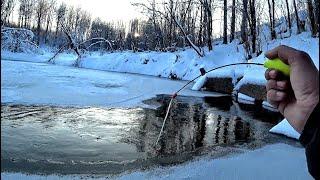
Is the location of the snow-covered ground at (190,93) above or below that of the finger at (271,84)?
below

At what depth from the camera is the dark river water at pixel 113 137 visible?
15.0 ft

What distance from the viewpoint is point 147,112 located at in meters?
8.82

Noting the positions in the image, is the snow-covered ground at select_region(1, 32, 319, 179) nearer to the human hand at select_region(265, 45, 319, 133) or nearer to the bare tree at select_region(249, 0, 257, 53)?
the bare tree at select_region(249, 0, 257, 53)

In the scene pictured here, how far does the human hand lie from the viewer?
1213mm

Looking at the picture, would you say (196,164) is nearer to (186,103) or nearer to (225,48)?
(186,103)

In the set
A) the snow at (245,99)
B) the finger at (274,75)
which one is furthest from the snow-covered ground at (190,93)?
the finger at (274,75)

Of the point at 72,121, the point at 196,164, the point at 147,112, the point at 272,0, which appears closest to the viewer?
the point at 196,164

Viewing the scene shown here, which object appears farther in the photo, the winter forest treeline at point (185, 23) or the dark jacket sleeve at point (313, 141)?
the winter forest treeline at point (185, 23)

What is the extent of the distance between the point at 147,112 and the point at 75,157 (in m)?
4.11

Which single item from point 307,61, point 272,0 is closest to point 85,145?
point 307,61

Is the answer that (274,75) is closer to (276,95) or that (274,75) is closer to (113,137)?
(276,95)

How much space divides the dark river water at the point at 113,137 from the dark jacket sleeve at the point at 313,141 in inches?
132

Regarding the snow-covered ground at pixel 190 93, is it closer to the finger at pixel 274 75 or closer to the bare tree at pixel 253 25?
the bare tree at pixel 253 25

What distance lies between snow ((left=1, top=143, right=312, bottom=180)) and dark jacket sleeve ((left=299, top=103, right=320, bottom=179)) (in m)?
2.99
